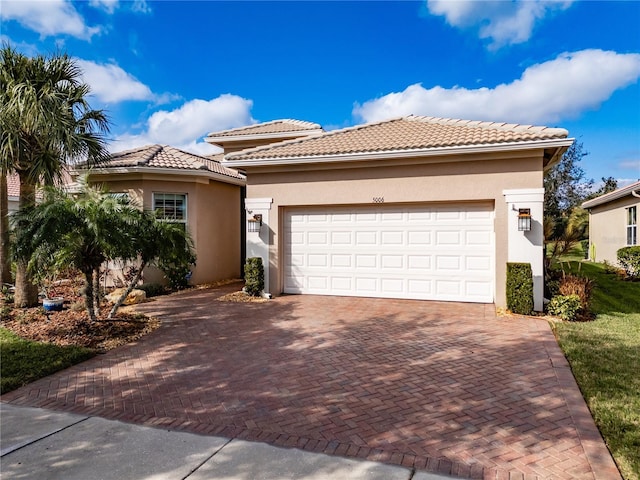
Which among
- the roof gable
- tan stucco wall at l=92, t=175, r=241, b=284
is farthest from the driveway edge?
the roof gable

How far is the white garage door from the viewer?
1027 cm

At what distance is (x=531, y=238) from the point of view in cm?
945

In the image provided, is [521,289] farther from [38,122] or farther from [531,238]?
[38,122]

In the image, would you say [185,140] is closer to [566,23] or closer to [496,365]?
[566,23]

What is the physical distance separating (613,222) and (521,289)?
15.1 meters

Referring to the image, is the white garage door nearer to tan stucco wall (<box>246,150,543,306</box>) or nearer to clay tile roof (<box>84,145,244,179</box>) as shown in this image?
tan stucco wall (<box>246,150,543,306</box>)

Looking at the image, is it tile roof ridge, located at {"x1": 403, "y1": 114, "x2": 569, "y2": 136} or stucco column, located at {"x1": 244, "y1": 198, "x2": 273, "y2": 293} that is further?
stucco column, located at {"x1": 244, "y1": 198, "x2": 273, "y2": 293}

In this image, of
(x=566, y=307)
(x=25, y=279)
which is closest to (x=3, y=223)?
(x=25, y=279)

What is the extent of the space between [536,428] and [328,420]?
7.11 feet

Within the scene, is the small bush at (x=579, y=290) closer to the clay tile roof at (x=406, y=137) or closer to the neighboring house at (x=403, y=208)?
the neighboring house at (x=403, y=208)

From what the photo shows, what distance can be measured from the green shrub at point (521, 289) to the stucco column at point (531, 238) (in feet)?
1.51

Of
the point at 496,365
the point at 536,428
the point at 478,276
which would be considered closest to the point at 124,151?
the point at 478,276

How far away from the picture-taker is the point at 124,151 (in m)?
15.1

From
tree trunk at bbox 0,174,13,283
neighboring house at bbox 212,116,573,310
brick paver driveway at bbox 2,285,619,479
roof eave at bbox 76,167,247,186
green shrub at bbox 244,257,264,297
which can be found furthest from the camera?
roof eave at bbox 76,167,247,186
